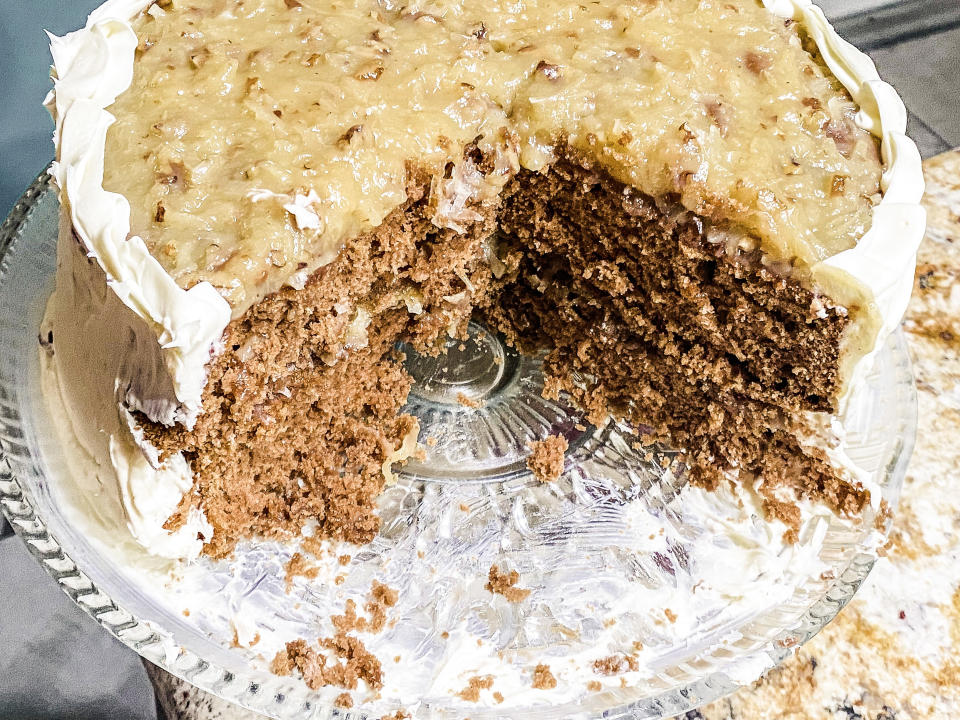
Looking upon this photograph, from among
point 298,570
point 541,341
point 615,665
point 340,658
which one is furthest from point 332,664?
point 541,341

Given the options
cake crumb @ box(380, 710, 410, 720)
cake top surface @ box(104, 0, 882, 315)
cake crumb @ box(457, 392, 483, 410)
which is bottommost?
cake crumb @ box(457, 392, 483, 410)

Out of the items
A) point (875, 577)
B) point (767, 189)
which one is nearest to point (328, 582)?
point (767, 189)

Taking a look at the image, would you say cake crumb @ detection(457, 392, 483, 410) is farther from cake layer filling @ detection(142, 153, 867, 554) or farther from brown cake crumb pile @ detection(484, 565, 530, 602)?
brown cake crumb pile @ detection(484, 565, 530, 602)

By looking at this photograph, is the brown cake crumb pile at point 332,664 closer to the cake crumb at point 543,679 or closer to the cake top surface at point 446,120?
the cake crumb at point 543,679

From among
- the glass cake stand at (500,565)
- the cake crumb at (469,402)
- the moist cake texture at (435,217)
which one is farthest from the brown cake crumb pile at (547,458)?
the moist cake texture at (435,217)

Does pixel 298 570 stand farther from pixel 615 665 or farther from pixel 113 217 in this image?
pixel 113 217

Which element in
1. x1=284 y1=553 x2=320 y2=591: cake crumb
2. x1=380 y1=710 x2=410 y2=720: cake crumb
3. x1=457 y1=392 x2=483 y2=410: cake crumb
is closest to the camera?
x1=380 y1=710 x2=410 y2=720: cake crumb

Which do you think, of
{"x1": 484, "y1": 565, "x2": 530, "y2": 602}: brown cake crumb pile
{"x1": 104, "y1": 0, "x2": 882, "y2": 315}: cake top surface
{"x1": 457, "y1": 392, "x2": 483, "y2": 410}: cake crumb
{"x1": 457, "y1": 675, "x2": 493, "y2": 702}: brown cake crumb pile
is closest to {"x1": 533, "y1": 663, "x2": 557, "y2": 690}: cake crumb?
{"x1": 457, "y1": 675, "x2": 493, "y2": 702}: brown cake crumb pile
